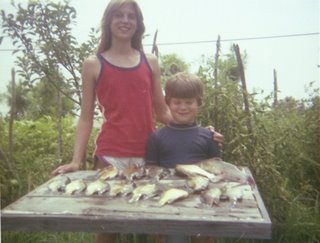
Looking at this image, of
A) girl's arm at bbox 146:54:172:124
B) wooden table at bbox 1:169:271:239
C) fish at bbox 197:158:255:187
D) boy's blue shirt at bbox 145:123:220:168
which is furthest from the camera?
girl's arm at bbox 146:54:172:124

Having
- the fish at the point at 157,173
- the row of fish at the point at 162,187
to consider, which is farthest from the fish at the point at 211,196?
the fish at the point at 157,173

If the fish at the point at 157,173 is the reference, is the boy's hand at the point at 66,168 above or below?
below

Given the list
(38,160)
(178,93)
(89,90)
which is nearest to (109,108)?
(89,90)

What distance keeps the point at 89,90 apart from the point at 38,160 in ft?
4.38

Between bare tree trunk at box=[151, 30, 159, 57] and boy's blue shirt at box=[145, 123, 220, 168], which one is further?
bare tree trunk at box=[151, 30, 159, 57]

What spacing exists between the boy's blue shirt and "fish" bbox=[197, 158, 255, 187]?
0.79 feet

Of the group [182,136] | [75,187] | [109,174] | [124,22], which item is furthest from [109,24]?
[75,187]

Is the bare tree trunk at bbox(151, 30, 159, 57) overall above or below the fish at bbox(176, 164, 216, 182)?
above

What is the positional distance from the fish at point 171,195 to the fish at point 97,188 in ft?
0.75

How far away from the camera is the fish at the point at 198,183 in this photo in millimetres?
1469

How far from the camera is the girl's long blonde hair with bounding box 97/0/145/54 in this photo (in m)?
2.04

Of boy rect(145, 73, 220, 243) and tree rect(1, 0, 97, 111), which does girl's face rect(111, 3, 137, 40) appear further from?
tree rect(1, 0, 97, 111)

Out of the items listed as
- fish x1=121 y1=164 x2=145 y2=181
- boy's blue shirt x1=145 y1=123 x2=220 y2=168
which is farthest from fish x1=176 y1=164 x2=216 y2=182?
boy's blue shirt x1=145 y1=123 x2=220 y2=168

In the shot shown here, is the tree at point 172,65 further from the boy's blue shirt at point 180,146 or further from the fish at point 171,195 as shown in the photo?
the fish at point 171,195
